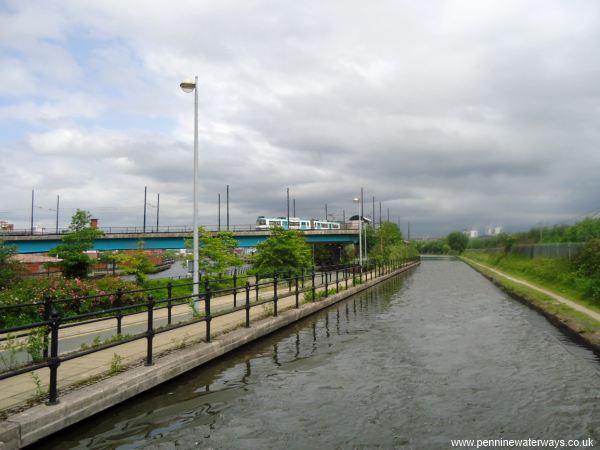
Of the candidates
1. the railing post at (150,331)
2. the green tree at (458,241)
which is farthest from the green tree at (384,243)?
the green tree at (458,241)

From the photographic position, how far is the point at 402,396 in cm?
744

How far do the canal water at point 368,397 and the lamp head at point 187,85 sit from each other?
7765 mm

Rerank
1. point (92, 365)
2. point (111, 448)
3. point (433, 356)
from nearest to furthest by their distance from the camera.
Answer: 1. point (111, 448)
2. point (92, 365)
3. point (433, 356)

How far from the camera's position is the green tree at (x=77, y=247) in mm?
22031

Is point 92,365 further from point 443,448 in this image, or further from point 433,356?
point 433,356

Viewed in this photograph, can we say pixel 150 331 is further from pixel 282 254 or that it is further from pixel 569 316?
pixel 282 254

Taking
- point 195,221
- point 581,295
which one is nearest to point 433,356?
point 195,221

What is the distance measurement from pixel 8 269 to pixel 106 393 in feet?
44.5

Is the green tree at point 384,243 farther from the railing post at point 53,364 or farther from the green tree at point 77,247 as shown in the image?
the railing post at point 53,364

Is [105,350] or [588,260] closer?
[105,350]

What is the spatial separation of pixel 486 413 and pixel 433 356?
351cm

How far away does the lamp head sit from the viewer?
1377cm

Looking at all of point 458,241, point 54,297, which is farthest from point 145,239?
point 458,241

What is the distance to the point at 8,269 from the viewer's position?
17297 mm
